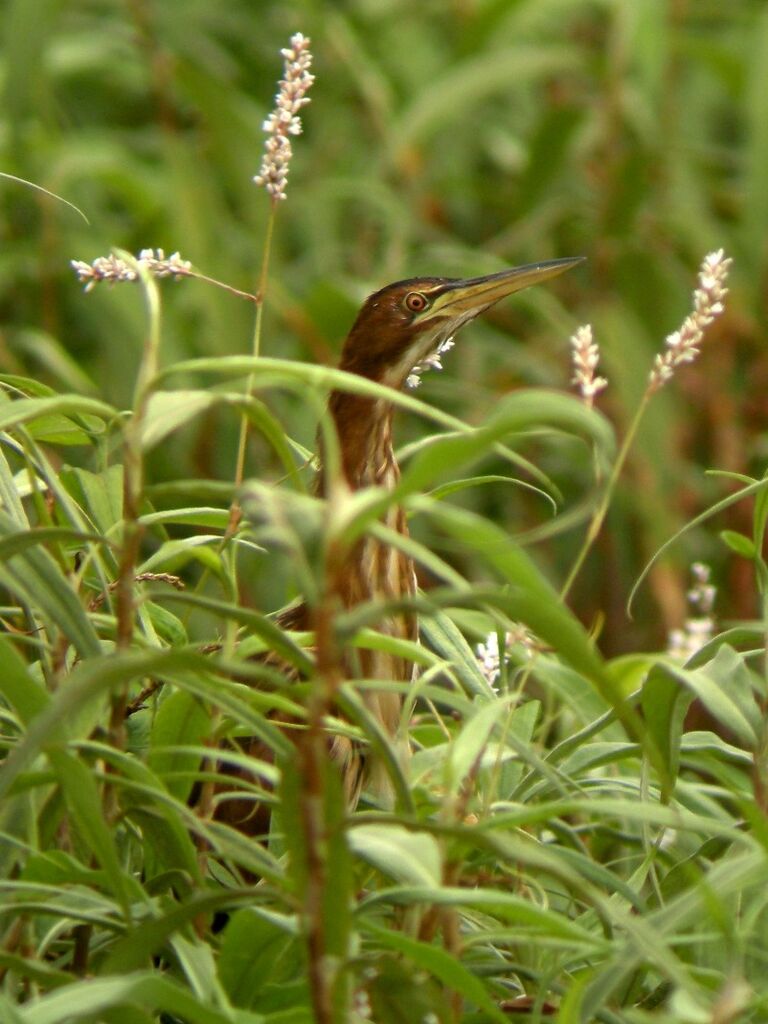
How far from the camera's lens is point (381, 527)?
1.13 meters

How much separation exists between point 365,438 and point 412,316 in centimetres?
17

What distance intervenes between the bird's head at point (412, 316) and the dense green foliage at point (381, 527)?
178 millimetres

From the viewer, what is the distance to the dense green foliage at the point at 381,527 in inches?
44.8

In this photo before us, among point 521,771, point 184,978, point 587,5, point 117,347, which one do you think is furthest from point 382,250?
point 184,978

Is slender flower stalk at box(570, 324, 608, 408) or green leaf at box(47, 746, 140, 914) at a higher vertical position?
slender flower stalk at box(570, 324, 608, 408)

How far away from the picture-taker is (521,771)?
1670mm

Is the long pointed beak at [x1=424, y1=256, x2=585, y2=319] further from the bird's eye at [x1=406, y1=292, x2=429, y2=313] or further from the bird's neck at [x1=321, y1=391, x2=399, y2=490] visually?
the bird's neck at [x1=321, y1=391, x2=399, y2=490]

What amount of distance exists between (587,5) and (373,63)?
0.72 metres

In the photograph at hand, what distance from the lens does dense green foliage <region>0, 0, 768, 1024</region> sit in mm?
1137

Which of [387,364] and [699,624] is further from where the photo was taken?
[387,364]

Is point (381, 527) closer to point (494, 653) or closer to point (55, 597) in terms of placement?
point (55, 597)

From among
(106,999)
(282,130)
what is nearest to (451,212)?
(282,130)

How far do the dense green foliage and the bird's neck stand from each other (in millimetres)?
68

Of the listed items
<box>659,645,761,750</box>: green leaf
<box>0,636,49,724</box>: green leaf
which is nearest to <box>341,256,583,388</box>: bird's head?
<box>659,645,761,750</box>: green leaf
